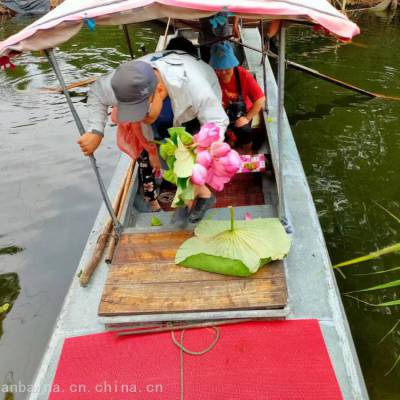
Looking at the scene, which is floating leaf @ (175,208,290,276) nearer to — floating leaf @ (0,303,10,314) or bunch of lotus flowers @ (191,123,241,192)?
bunch of lotus flowers @ (191,123,241,192)

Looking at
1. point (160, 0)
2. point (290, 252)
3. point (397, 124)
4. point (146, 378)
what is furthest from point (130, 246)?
point (397, 124)

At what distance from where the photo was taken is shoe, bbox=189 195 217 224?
3033 millimetres

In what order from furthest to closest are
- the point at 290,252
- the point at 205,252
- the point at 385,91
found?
the point at 385,91 < the point at 290,252 < the point at 205,252

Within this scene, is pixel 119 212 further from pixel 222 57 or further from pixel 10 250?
pixel 10 250

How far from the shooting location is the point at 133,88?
2443 mm

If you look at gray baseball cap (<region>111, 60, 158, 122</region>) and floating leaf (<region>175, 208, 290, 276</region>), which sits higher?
gray baseball cap (<region>111, 60, 158, 122</region>)

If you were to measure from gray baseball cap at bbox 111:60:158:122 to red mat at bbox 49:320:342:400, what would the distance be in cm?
146

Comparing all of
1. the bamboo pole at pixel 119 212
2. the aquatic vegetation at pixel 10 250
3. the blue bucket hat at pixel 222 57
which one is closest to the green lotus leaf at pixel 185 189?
the bamboo pole at pixel 119 212

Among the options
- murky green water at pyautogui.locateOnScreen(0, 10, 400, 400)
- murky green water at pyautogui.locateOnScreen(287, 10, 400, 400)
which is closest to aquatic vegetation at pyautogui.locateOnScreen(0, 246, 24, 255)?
murky green water at pyautogui.locateOnScreen(0, 10, 400, 400)

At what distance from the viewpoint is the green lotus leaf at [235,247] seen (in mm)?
2607

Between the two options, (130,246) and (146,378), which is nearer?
(146,378)

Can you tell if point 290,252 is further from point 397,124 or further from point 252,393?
point 397,124

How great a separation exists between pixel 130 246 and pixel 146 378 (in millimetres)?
1060

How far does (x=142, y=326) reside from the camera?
2.49m
